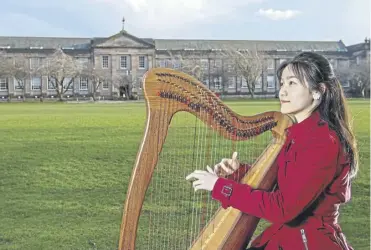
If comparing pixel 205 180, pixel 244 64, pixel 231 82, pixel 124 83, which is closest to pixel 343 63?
pixel 231 82

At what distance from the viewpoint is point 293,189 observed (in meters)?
1.55

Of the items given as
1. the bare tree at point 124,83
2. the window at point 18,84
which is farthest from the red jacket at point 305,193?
the window at point 18,84

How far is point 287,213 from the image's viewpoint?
158 cm

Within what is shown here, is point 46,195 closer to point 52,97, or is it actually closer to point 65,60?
point 65,60

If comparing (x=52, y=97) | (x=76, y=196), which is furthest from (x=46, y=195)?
(x=52, y=97)

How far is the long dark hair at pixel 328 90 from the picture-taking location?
1.66 meters

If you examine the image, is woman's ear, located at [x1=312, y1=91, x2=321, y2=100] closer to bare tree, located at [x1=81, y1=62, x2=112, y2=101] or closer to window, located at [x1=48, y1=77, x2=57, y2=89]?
window, located at [x1=48, y1=77, x2=57, y2=89]

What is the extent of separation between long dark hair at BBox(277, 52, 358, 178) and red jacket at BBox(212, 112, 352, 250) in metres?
0.05

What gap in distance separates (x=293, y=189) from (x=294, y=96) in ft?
1.07

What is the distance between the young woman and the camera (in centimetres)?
155

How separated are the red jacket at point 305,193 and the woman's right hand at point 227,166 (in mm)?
280

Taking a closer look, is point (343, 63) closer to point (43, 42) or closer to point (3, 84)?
point (43, 42)

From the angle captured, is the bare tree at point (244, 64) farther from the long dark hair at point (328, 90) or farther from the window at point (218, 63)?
the long dark hair at point (328, 90)

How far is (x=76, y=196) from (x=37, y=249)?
1.33m
